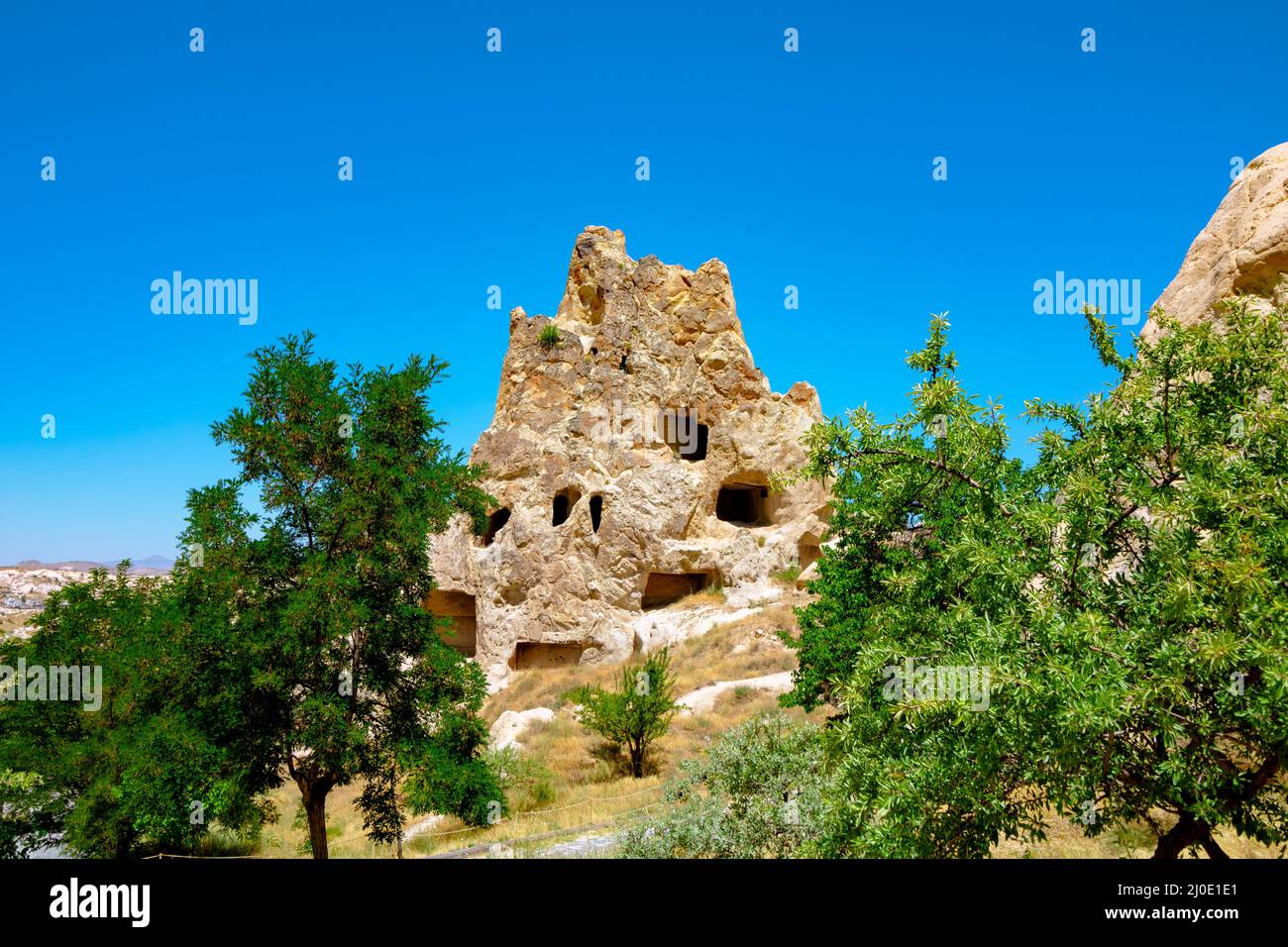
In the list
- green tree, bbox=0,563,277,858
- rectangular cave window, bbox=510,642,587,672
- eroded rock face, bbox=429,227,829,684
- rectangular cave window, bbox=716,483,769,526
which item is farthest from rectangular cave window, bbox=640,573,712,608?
green tree, bbox=0,563,277,858

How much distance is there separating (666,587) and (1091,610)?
3092cm

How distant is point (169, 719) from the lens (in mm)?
10648

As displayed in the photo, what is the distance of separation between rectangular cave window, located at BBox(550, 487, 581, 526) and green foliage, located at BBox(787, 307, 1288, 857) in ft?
92.9

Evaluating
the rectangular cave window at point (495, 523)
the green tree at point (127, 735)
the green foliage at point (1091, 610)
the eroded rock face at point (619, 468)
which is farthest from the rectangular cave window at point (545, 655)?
the green foliage at point (1091, 610)

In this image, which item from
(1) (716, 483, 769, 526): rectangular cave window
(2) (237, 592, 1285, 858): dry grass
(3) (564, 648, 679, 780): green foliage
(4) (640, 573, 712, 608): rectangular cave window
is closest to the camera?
(2) (237, 592, 1285, 858): dry grass

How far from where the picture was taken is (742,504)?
38031 millimetres

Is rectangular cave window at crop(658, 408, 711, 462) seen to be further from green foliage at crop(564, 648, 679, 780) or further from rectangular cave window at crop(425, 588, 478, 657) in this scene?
green foliage at crop(564, 648, 679, 780)

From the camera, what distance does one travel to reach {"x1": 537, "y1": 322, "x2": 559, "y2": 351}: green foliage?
35344mm

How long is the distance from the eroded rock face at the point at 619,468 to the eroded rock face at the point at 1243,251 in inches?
835

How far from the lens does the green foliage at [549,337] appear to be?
35.3 metres

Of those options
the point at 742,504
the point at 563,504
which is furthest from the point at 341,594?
the point at 742,504

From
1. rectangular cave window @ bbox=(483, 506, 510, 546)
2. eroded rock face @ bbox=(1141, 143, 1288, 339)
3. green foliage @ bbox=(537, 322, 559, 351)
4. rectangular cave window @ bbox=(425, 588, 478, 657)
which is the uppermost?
green foliage @ bbox=(537, 322, 559, 351)
